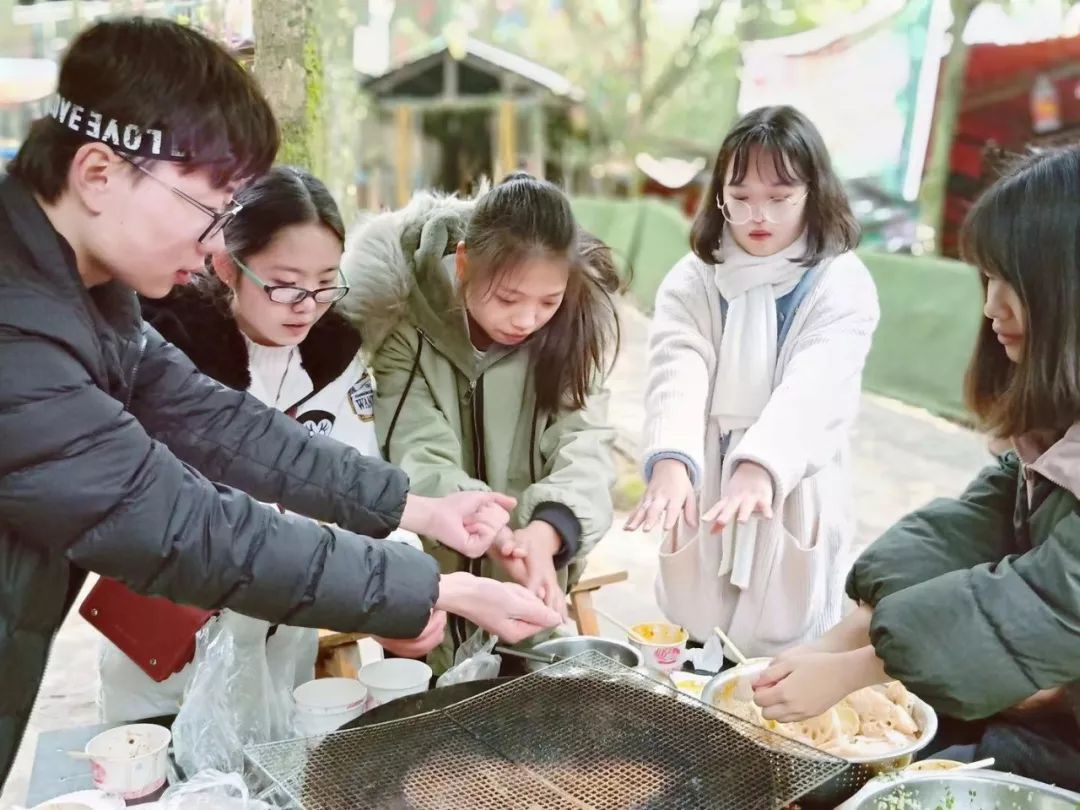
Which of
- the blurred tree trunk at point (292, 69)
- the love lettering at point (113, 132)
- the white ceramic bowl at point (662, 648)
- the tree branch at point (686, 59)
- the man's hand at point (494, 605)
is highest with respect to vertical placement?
the tree branch at point (686, 59)

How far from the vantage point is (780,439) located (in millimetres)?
2309

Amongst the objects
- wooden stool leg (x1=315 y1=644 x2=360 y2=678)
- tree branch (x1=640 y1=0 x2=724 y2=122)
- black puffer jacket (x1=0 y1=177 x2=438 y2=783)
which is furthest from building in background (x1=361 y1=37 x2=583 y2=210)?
black puffer jacket (x1=0 y1=177 x2=438 y2=783)

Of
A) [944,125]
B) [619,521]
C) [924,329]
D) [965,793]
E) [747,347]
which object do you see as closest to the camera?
[965,793]

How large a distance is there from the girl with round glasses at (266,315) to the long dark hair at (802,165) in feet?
3.64

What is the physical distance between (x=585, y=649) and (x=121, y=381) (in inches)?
47.1

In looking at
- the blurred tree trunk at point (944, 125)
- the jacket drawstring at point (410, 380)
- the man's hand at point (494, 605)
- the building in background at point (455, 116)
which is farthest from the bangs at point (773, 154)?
the building in background at point (455, 116)

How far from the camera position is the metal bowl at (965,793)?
1418 millimetres

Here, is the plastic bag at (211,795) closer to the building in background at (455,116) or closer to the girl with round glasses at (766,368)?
the girl with round glasses at (766,368)

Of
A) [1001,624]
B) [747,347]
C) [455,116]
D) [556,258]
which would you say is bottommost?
[1001,624]

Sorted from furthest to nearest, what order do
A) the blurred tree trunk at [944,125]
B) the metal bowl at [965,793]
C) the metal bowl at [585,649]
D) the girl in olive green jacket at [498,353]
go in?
the blurred tree trunk at [944,125], the girl in olive green jacket at [498,353], the metal bowl at [585,649], the metal bowl at [965,793]

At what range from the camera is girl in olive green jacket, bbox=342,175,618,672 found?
2.38 meters

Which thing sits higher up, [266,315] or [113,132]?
[113,132]

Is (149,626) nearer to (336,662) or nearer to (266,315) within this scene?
(266,315)

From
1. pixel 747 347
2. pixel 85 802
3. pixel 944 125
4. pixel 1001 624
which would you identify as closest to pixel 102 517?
pixel 85 802
